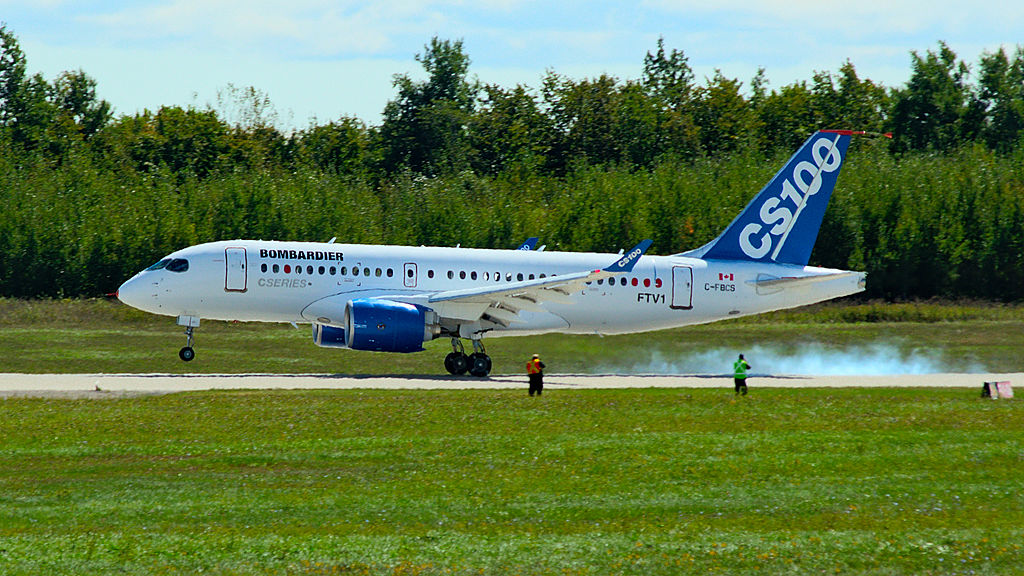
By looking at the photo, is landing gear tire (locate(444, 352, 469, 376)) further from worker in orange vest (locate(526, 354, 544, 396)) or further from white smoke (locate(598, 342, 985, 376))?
worker in orange vest (locate(526, 354, 544, 396))

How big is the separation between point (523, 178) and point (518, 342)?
35.2 m

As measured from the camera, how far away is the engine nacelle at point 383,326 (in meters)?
32.6

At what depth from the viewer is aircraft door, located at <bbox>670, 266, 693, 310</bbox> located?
36625 mm

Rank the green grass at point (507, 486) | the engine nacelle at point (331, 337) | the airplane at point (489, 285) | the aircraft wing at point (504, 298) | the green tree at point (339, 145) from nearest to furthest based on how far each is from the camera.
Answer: the green grass at point (507, 486) < the aircraft wing at point (504, 298) < the airplane at point (489, 285) < the engine nacelle at point (331, 337) < the green tree at point (339, 145)

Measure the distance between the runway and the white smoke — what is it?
6.09 feet

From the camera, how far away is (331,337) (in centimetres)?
3416

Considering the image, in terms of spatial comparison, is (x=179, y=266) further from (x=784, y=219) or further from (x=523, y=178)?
(x=523, y=178)

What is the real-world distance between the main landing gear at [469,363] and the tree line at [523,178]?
2216 centimetres

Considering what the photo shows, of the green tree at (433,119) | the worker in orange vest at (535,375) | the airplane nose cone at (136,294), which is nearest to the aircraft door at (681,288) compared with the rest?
the worker in orange vest at (535,375)

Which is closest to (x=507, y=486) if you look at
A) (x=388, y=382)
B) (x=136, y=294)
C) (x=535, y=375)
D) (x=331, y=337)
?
(x=535, y=375)

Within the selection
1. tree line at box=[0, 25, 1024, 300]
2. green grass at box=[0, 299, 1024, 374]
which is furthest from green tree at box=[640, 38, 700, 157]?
green grass at box=[0, 299, 1024, 374]

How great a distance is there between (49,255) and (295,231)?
11356 mm

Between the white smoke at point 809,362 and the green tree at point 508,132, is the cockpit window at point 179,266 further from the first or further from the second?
the green tree at point 508,132

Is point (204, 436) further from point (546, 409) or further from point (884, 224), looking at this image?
point (884, 224)
